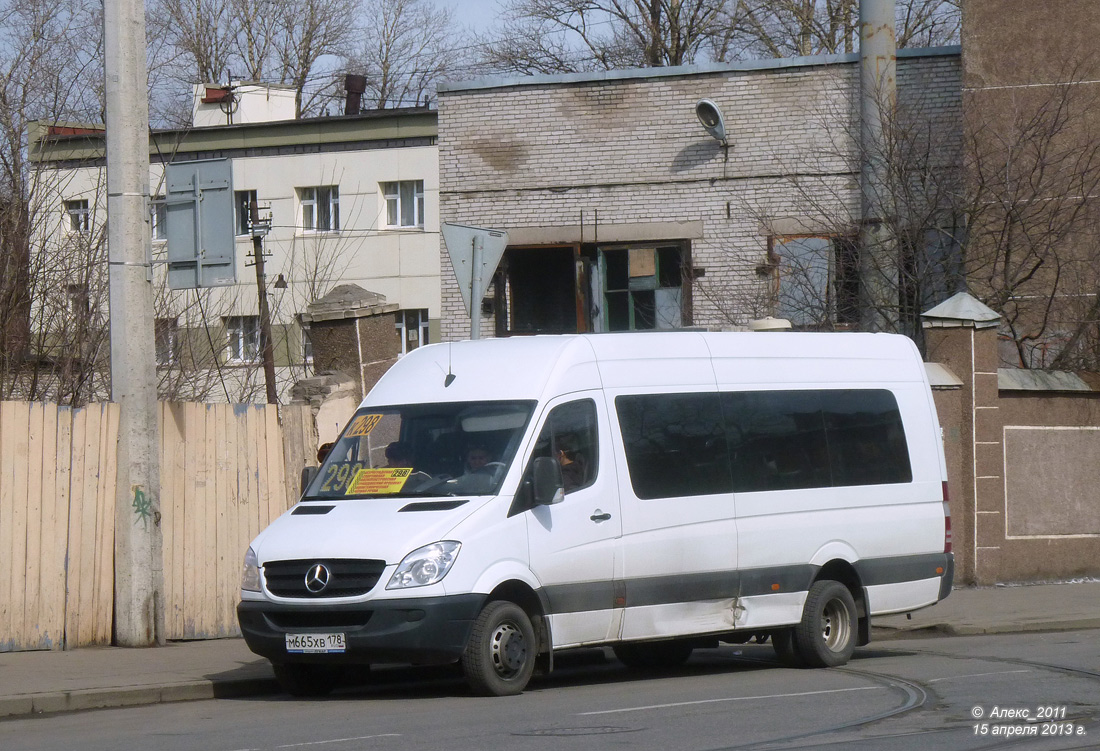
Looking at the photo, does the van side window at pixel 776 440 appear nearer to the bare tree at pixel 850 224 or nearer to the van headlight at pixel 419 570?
the van headlight at pixel 419 570

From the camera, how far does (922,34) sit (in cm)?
3816

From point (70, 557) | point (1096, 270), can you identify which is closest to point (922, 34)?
point (1096, 270)

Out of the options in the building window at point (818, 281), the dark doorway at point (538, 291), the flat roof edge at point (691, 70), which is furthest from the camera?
the dark doorway at point (538, 291)

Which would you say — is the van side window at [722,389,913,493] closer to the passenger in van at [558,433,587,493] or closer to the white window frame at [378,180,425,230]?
the passenger in van at [558,433,587,493]

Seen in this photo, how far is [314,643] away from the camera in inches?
362

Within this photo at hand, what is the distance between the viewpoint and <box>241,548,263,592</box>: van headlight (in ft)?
31.4

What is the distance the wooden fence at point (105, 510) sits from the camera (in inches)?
456

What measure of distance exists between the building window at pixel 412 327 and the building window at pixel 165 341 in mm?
21837

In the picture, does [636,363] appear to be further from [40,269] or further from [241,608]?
[40,269]

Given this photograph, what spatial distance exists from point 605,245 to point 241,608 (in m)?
15.1

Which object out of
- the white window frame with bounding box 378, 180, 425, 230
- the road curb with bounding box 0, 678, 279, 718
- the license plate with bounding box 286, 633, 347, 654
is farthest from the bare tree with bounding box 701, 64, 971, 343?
the white window frame with bounding box 378, 180, 425, 230

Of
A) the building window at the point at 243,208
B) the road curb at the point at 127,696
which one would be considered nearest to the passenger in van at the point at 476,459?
the road curb at the point at 127,696

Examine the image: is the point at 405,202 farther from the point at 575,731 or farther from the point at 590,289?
the point at 575,731

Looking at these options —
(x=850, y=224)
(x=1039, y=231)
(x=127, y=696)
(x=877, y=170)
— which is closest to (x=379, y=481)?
(x=127, y=696)
